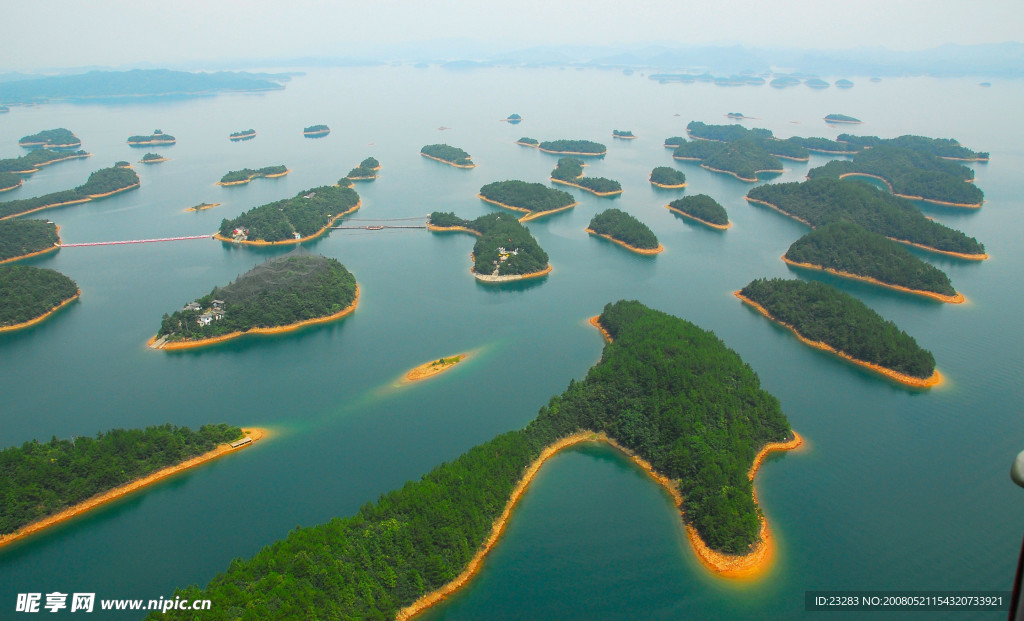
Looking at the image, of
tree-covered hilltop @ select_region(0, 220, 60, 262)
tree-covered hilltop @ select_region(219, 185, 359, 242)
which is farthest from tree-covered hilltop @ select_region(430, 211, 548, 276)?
tree-covered hilltop @ select_region(0, 220, 60, 262)

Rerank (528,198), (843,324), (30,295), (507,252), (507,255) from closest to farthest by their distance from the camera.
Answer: (843,324) < (30,295) < (507,255) < (507,252) < (528,198)

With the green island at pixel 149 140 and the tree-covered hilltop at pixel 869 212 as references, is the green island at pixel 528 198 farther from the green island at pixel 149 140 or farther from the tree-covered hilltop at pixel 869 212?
the green island at pixel 149 140

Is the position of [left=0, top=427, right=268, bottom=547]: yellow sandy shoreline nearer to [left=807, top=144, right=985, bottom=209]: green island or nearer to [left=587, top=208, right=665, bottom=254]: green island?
[left=587, top=208, right=665, bottom=254]: green island

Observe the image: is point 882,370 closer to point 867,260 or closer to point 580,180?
point 867,260

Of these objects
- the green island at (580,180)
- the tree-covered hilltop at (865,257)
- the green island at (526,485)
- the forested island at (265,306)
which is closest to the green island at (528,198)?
the green island at (580,180)

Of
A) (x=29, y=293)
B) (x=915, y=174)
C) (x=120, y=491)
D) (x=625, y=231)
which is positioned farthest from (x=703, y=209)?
(x=29, y=293)

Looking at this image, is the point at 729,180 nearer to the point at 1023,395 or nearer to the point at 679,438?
the point at 1023,395
